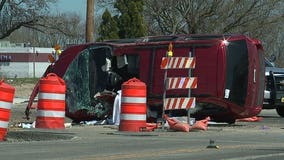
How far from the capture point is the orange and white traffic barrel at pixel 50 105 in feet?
51.0

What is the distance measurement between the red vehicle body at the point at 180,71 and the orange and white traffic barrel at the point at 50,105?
292cm

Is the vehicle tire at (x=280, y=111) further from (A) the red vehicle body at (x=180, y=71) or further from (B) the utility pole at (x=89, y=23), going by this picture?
(B) the utility pole at (x=89, y=23)

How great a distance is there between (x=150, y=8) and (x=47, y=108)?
1161 inches

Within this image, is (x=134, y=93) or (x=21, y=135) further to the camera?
(x=134, y=93)

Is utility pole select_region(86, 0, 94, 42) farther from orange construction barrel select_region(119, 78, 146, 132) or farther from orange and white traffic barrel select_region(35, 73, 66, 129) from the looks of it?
orange construction barrel select_region(119, 78, 146, 132)

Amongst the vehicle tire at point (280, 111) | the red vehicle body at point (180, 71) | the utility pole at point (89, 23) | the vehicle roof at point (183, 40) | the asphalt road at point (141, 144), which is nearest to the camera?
the asphalt road at point (141, 144)

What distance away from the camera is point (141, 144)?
12789 millimetres

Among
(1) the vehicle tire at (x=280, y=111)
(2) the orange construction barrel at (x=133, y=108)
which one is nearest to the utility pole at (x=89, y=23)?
(1) the vehicle tire at (x=280, y=111)

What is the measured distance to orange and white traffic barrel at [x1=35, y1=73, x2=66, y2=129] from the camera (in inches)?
612

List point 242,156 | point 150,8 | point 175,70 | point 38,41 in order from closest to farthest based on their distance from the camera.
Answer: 1. point 242,156
2. point 175,70
3. point 150,8
4. point 38,41

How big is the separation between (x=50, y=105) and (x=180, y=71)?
3.93m

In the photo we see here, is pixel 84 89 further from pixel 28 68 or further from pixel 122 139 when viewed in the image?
pixel 28 68

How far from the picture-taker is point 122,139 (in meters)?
13.8

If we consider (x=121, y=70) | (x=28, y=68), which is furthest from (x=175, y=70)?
(x=28, y=68)
